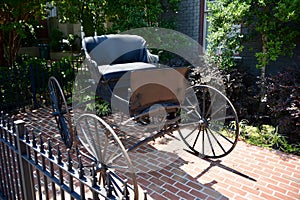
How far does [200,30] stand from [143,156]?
4.29 metres

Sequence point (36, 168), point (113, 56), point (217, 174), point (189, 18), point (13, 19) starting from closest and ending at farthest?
point (36, 168) → point (217, 174) → point (113, 56) → point (13, 19) → point (189, 18)

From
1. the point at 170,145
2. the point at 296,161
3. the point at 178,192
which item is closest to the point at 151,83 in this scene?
the point at 178,192

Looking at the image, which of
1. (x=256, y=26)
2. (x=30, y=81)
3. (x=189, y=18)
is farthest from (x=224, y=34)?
(x=30, y=81)

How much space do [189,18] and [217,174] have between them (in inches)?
194

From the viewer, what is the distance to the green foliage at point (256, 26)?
4559 millimetres

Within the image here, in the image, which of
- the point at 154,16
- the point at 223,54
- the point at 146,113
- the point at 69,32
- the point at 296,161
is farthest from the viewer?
the point at 69,32

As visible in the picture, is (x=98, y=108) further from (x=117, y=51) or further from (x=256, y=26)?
→ (x=256, y=26)

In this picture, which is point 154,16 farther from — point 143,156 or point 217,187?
point 217,187

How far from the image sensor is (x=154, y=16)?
6.45 metres

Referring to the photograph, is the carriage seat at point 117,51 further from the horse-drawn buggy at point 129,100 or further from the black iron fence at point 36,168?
the black iron fence at point 36,168

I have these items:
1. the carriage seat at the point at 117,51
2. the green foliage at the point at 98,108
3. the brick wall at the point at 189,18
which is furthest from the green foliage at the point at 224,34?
the green foliage at the point at 98,108

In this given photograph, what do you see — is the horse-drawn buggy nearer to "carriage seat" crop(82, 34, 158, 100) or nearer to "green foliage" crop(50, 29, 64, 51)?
"carriage seat" crop(82, 34, 158, 100)

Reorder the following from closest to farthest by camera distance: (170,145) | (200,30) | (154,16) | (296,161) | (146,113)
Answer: (146,113) < (296,161) < (170,145) < (154,16) < (200,30)

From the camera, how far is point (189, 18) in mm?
7098
